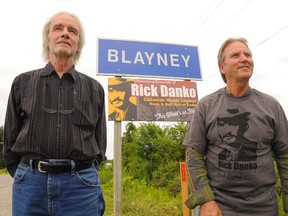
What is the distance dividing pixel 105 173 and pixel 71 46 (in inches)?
613

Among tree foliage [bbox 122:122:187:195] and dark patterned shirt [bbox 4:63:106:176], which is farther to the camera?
tree foliage [bbox 122:122:187:195]

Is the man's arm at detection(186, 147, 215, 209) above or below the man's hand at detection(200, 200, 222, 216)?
above

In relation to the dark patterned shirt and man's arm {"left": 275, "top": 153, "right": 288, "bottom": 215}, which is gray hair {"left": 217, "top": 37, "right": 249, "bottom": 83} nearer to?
man's arm {"left": 275, "top": 153, "right": 288, "bottom": 215}

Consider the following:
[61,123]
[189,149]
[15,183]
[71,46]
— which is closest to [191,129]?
[189,149]

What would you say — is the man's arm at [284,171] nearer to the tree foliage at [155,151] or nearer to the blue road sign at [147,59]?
the blue road sign at [147,59]

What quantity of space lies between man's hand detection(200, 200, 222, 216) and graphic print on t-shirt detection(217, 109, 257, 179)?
195 millimetres

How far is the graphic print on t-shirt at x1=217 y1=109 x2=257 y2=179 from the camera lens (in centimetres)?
206

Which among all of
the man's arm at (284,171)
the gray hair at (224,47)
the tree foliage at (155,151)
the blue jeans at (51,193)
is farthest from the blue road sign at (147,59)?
the tree foliage at (155,151)

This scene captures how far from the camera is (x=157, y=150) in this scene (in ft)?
37.9

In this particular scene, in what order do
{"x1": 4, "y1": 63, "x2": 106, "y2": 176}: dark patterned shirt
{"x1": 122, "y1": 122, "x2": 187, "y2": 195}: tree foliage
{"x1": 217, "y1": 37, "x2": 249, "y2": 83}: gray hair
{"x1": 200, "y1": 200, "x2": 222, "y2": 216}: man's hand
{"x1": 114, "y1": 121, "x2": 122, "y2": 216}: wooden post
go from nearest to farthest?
{"x1": 200, "y1": 200, "x2": 222, "y2": 216}: man's hand
{"x1": 4, "y1": 63, "x2": 106, "y2": 176}: dark patterned shirt
{"x1": 217, "y1": 37, "x2": 249, "y2": 83}: gray hair
{"x1": 114, "y1": 121, "x2": 122, "y2": 216}: wooden post
{"x1": 122, "y1": 122, "x2": 187, "y2": 195}: tree foliage

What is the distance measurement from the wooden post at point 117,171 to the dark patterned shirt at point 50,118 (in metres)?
2.98

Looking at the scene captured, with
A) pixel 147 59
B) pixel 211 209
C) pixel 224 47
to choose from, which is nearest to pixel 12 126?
pixel 211 209

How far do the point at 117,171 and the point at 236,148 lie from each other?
3.58 meters

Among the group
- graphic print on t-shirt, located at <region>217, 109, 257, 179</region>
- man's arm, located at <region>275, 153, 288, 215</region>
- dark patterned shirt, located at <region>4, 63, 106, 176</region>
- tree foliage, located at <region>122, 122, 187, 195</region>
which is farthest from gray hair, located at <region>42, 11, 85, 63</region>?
tree foliage, located at <region>122, 122, 187, 195</region>
